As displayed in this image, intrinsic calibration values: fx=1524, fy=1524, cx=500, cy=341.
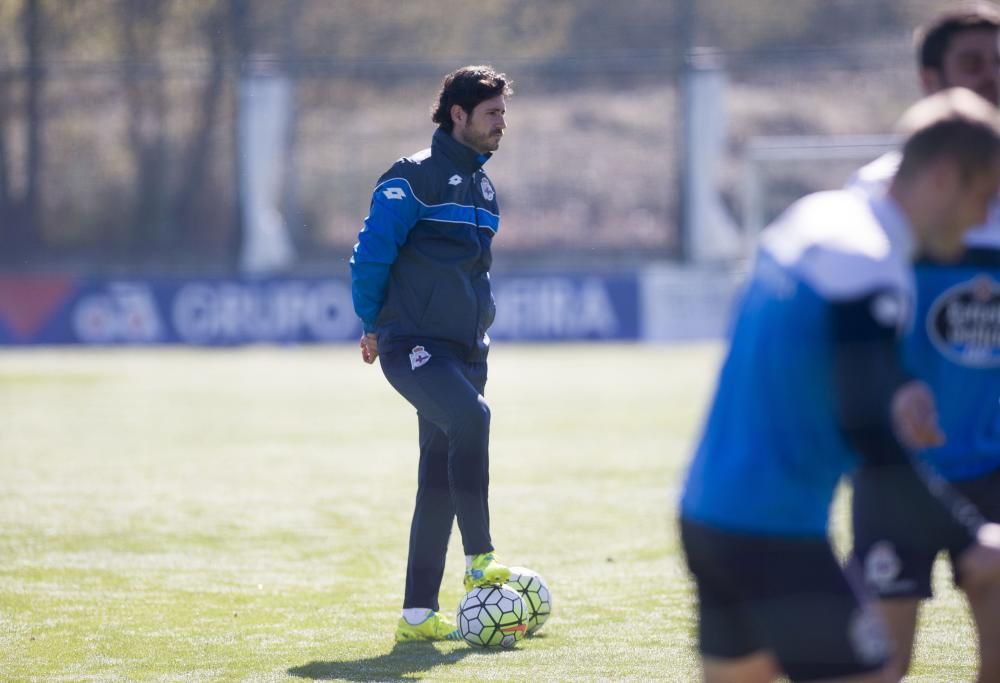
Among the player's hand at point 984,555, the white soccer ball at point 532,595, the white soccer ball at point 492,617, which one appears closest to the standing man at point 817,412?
the player's hand at point 984,555

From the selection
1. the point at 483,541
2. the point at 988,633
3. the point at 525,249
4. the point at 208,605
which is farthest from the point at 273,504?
the point at 525,249

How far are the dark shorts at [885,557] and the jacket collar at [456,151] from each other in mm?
2365

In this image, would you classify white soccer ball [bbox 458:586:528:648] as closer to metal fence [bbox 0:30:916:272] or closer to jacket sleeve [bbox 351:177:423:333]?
jacket sleeve [bbox 351:177:423:333]

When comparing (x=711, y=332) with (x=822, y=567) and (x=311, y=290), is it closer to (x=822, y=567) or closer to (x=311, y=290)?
(x=311, y=290)

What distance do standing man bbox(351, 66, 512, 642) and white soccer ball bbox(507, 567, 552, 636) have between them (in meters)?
0.09

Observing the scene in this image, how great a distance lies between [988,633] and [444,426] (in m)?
2.35

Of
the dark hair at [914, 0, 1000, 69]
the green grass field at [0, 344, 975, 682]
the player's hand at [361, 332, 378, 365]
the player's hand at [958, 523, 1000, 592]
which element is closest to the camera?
the player's hand at [958, 523, 1000, 592]

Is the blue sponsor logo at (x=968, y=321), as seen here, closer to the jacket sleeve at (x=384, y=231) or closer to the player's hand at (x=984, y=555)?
the player's hand at (x=984, y=555)

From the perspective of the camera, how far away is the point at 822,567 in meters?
2.84

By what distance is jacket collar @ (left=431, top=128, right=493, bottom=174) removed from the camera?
5.58 m

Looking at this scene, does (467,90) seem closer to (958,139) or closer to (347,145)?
(958,139)

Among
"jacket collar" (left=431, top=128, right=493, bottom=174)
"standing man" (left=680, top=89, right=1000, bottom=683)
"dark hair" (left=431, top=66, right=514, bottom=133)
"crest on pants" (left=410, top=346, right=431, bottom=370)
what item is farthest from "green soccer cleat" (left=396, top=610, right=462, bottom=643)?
"standing man" (left=680, top=89, right=1000, bottom=683)

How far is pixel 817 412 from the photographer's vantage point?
280 centimetres

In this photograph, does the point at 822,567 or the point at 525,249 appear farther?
the point at 525,249
